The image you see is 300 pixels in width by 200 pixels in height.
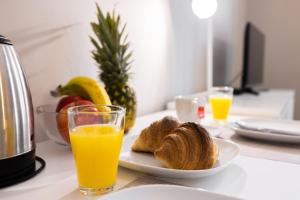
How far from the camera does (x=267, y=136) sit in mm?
812

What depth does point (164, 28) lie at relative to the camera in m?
1.55

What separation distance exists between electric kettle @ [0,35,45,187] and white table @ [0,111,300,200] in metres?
0.03

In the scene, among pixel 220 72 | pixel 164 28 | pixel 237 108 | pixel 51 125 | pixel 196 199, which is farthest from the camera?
pixel 220 72

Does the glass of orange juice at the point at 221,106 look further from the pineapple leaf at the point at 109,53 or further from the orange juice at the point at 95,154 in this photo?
the orange juice at the point at 95,154

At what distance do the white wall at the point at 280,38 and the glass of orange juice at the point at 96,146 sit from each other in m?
3.16

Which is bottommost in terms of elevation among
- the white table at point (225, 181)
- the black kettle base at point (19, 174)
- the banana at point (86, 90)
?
the white table at point (225, 181)

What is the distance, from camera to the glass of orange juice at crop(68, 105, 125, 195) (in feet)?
1.56

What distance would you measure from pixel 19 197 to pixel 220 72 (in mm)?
2329

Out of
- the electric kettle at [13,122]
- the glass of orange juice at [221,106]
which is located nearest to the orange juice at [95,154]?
the electric kettle at [13,122]

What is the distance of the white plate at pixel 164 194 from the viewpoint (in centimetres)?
42

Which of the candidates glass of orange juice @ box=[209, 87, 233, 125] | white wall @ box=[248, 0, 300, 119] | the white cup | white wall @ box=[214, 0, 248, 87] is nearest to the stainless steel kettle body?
the white cup

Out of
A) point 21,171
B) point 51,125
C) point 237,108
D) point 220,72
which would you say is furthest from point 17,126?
point 220,72

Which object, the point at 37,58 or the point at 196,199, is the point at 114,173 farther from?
the point at 37,58

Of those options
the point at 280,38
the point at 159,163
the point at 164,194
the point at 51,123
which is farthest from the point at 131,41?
the point at 280,38
